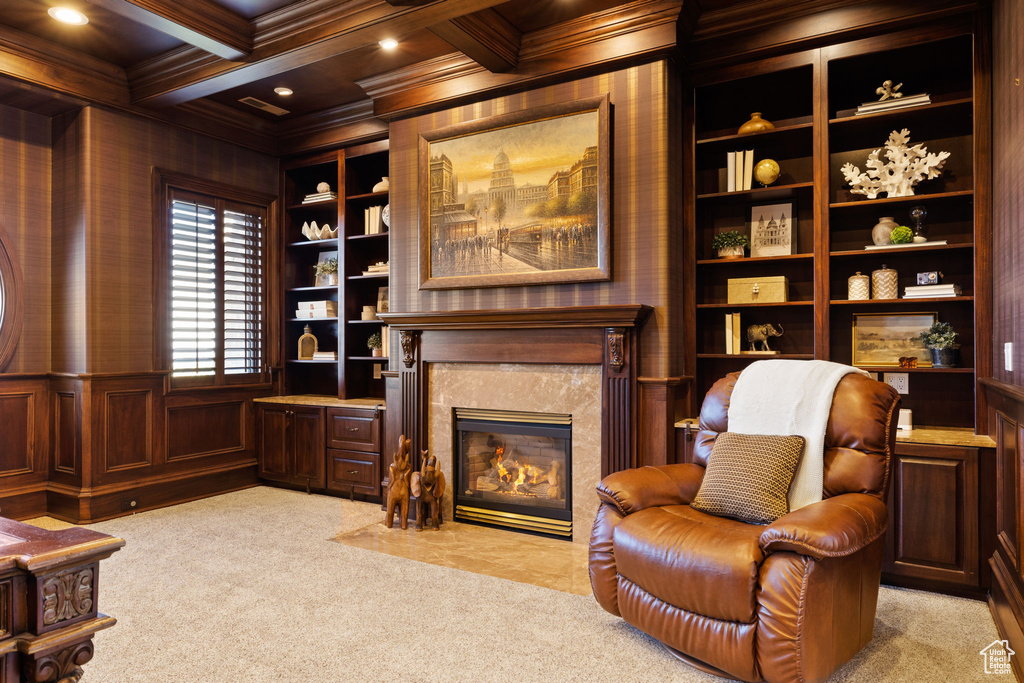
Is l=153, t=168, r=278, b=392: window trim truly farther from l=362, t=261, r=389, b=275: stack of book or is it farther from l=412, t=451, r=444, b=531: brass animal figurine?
l=412, t=451, r=444, b=531: brass animal figurine

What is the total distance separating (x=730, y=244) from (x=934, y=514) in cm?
183

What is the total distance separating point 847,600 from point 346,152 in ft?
15.8

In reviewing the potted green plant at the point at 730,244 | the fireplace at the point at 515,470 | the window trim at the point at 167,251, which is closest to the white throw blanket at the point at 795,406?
the potted green plant at the point at 730,244

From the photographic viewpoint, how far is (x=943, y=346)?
3.33 meters

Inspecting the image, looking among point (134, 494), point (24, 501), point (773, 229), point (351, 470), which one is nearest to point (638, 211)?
point (773, 229)

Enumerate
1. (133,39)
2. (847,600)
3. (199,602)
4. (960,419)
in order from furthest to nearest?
(133,39)
(960,419)
(199,602)
(847,600)

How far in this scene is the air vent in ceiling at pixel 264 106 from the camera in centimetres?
496

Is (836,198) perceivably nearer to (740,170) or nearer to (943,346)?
(740,170)

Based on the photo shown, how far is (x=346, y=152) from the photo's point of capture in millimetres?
5336

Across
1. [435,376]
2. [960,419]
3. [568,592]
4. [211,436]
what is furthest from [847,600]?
[211,436]

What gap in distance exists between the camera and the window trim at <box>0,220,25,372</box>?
171 inches

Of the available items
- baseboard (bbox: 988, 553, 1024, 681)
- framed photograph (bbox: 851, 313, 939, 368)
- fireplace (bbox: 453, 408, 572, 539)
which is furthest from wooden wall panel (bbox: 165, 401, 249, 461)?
baseboard (bbox: 988, 553, 1024, 681)

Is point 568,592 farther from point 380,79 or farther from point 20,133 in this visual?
point 20,133

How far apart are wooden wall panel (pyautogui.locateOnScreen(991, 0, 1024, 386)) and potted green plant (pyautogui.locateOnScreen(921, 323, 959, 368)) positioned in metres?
0.21
